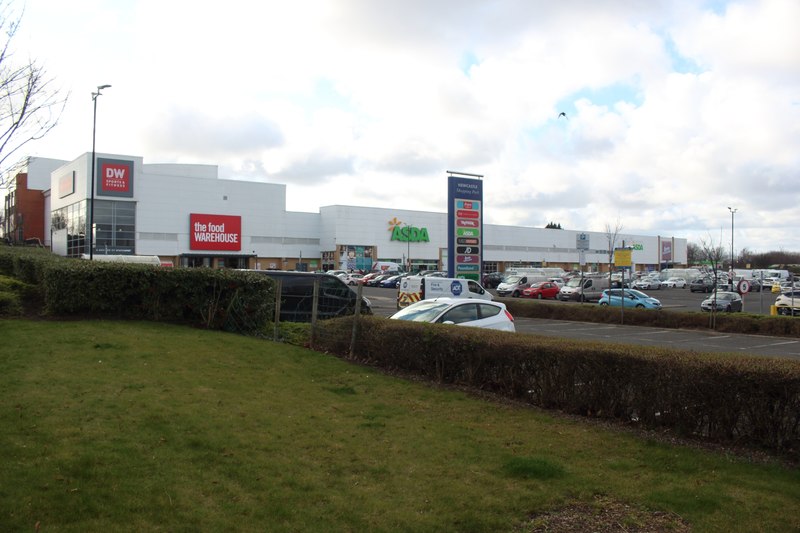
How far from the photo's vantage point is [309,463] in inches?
209

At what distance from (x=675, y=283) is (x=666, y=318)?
50035 millimetres

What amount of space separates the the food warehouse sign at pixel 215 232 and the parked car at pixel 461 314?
5464cm

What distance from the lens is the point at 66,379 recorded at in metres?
7.14

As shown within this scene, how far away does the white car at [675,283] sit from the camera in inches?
2730

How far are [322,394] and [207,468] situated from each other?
334 cm

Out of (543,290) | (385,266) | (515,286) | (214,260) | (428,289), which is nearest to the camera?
(428,289)

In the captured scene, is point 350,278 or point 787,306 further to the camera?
point 350,278

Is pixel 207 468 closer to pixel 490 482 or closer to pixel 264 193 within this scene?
pixel 490 482

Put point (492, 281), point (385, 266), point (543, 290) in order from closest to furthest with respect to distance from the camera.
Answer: point (543, 290)
point (492, 281)
point (385, 266)

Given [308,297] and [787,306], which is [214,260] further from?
[787,306]

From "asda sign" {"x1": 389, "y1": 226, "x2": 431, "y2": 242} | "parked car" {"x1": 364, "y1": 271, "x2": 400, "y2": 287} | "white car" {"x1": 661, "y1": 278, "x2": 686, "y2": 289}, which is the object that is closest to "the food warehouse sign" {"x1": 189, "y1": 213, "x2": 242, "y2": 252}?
"parked car" {"x1": 364, "y1": 271, "x2": 400, "y2": 287}

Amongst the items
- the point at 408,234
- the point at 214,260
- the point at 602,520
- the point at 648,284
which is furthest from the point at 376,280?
the point at 602,520

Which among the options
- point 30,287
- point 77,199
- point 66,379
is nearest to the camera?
point 66,379

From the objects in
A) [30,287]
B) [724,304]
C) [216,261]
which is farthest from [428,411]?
[216,261]
